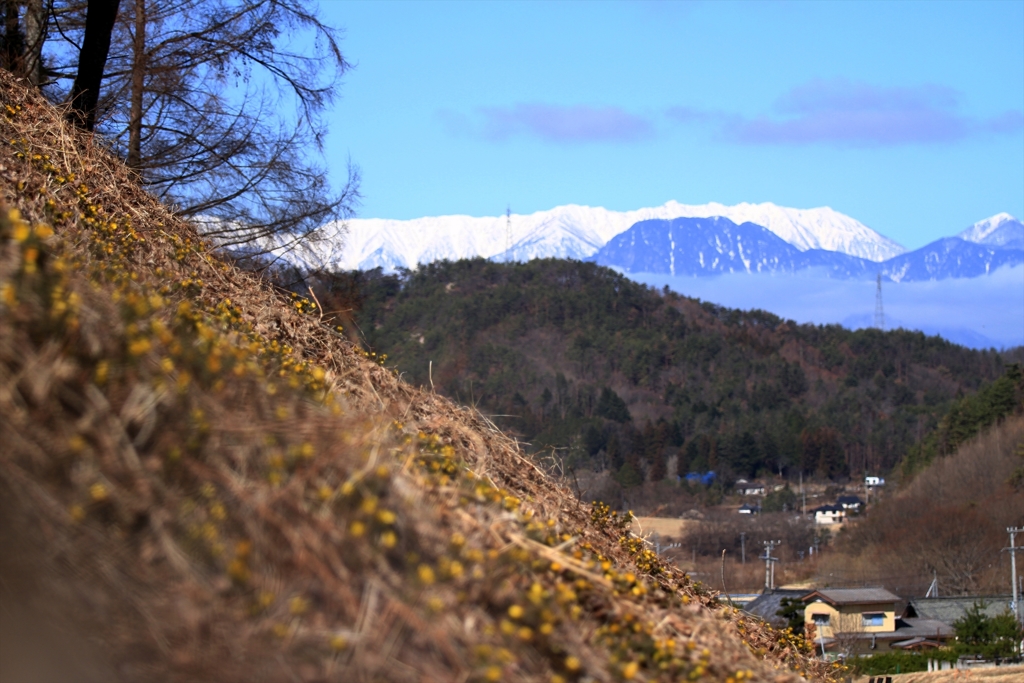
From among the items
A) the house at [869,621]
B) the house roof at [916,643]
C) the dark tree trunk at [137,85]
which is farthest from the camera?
the house at [869,621]

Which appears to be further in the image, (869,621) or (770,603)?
(869,621)

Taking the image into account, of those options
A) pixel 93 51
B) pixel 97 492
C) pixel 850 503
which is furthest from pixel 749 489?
pixel 97 492

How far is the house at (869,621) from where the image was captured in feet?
160

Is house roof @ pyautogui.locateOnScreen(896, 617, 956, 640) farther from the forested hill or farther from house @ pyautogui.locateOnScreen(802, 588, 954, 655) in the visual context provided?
the forested hill

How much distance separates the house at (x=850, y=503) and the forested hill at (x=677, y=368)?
35.7 ft

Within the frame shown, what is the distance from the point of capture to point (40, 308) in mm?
3115

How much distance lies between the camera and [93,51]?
9.58m


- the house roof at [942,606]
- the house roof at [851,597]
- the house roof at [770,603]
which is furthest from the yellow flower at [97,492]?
the house roof at [942,606]

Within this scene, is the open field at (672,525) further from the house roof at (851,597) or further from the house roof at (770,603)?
the house roof at (851,597)

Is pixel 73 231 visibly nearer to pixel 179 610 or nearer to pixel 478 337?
pixel 179 610

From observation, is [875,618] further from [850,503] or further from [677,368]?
[677,368]

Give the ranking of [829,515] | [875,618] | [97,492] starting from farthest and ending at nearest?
[829,515] → [875,618] → [97,492]

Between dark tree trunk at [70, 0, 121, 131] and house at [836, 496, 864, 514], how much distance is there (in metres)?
103

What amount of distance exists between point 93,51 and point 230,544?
804cm
